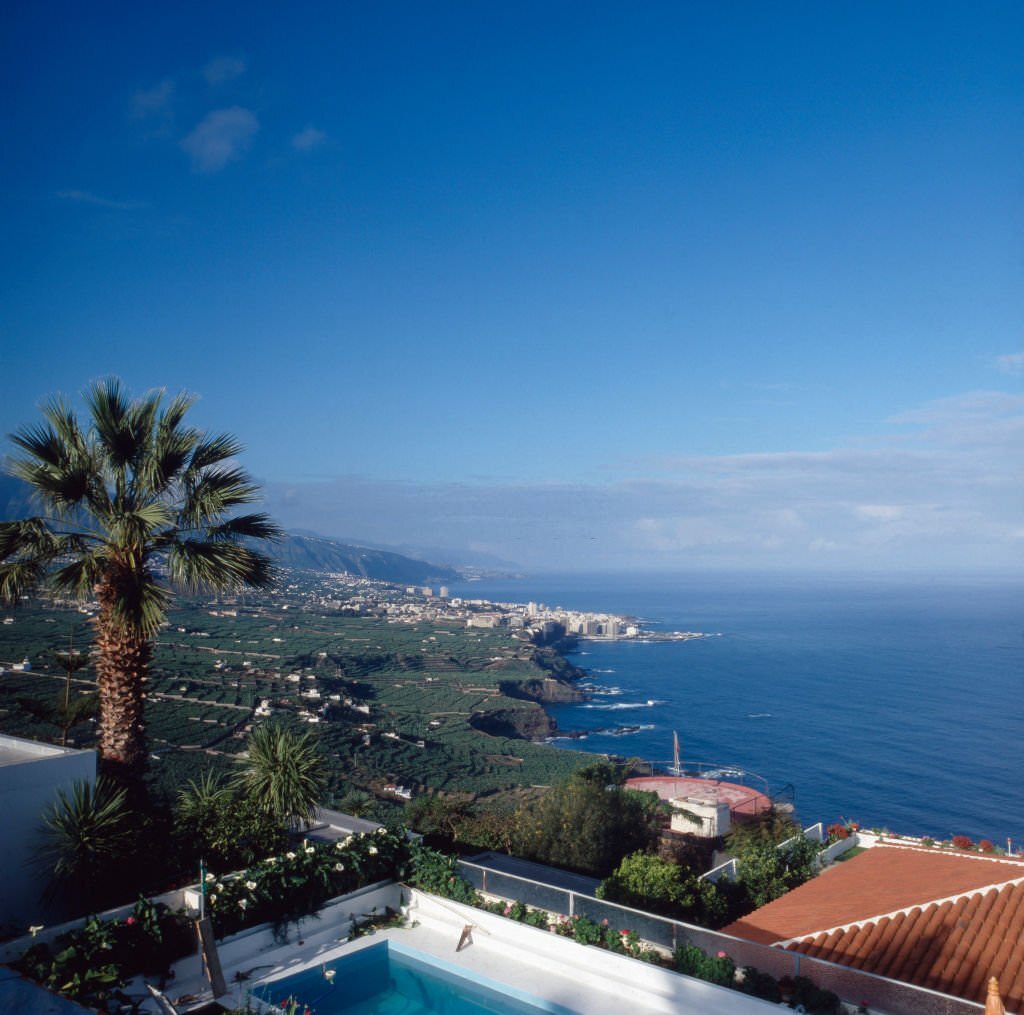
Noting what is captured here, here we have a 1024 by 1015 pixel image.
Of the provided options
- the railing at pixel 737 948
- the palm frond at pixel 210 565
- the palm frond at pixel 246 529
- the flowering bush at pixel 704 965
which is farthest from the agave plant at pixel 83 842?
the flowering bush at pixel 704 965

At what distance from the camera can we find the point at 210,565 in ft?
27.5

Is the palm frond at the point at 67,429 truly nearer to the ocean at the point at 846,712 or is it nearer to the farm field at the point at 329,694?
the farm field at the point at 329,694

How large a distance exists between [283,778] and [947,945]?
701cm

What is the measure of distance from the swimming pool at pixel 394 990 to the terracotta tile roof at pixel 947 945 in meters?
2.87

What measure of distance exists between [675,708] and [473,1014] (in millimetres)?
57147

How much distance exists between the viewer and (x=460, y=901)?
823 cm

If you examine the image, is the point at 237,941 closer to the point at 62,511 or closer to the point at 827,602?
the point at 62,511

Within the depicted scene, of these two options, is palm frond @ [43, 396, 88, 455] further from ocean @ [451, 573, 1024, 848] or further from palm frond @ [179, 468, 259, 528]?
ocean @ [451, 573, 1024, 848]

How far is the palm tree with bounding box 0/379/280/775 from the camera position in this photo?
811cm

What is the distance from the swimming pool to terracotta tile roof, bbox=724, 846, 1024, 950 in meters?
2.73

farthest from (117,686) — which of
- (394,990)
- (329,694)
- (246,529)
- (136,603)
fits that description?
(329,694)

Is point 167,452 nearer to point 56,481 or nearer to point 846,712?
point 56,481

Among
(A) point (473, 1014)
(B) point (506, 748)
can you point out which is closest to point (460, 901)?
(A) point (473, 1014)

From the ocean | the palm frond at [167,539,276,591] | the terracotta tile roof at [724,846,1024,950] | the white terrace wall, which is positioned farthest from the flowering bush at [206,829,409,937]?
the ocean
